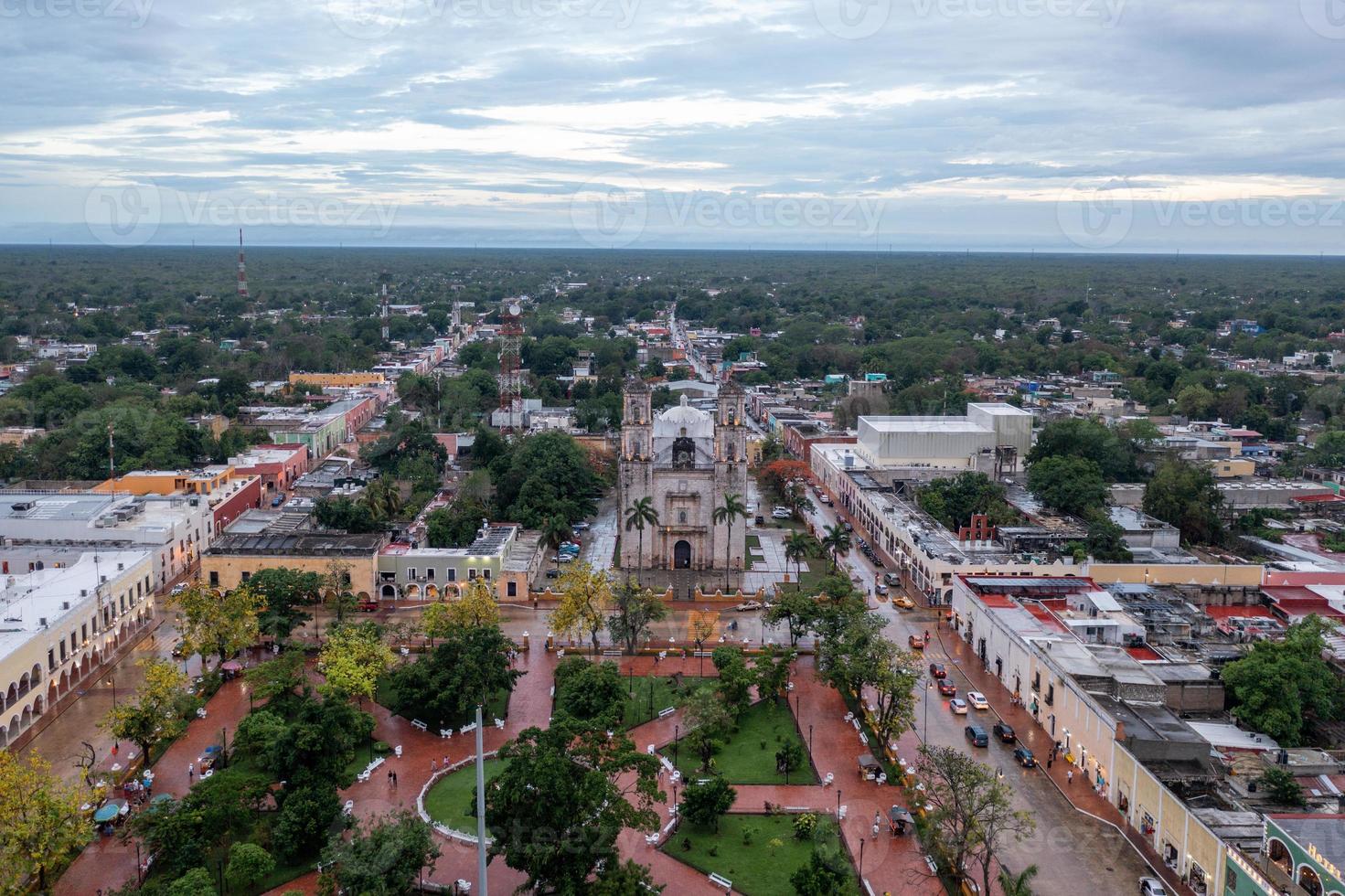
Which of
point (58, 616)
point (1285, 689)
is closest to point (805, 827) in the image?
point (1285, 689)

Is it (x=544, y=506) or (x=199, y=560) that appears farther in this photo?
(x=544, y=506)

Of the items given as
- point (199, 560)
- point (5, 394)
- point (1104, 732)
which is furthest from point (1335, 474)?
point (5, 394)

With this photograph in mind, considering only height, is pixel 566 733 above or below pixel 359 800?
above

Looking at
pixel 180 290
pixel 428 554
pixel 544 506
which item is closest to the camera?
pixel 428 554

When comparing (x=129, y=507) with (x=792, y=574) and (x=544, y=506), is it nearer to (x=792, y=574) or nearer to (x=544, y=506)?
(x=544, y=506)

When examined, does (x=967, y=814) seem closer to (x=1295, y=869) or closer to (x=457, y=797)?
(x=1295, y=869)

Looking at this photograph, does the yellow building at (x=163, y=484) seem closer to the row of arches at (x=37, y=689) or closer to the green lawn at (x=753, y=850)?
the row of arches at (x=37, y=689)
